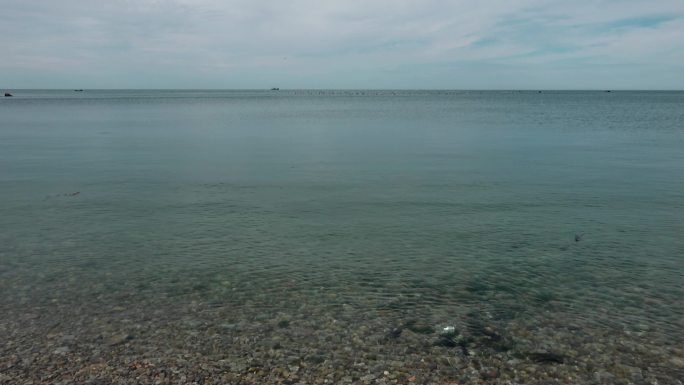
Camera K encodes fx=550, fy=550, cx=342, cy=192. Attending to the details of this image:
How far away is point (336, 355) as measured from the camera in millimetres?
10609

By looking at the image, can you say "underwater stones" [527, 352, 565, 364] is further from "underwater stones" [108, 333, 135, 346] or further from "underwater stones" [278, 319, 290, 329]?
"underwater stones" [108, 333, 135, 346]

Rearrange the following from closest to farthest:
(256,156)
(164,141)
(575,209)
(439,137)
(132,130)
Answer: (575,209)
(256,156)
(164,141)
(439,137)
(132,130)

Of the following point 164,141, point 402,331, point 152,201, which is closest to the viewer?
point 402,331

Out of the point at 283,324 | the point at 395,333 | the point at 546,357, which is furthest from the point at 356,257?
the point at 546,357

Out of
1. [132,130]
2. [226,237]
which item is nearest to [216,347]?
[226,237]

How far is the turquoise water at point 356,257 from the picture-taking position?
37.7ft

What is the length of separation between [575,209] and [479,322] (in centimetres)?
1230

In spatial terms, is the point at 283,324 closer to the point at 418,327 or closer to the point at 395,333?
the point at 395,333

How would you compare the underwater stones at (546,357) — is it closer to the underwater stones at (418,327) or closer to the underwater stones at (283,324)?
the underwater stones at (418,327)

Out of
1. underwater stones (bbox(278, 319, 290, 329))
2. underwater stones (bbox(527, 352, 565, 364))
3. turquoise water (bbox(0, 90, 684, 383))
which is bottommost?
underwater stones (bbox(527, 352, 565, 364))

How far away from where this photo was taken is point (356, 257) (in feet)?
53.6

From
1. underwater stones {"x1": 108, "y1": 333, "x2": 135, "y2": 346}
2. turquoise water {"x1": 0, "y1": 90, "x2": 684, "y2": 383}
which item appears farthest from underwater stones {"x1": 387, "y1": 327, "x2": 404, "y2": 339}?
underwater stones {"x1": 108, "y1": 333, "x2": 135, "y2": 346}

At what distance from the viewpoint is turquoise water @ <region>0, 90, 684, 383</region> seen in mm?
11477

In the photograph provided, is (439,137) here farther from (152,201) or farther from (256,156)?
(152,201)
